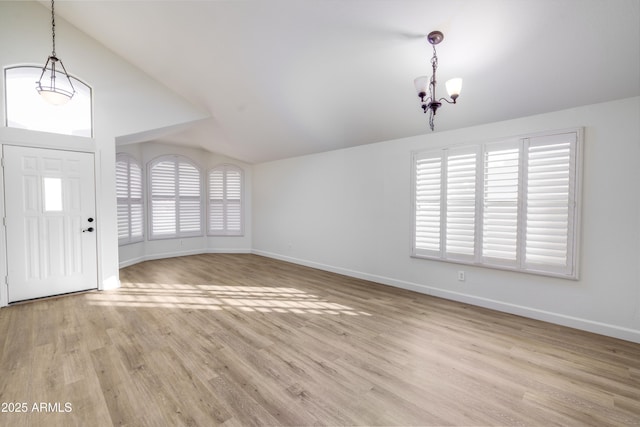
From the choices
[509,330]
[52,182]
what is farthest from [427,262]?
[52,182]

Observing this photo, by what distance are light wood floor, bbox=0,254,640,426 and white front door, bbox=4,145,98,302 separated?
1.13 ft

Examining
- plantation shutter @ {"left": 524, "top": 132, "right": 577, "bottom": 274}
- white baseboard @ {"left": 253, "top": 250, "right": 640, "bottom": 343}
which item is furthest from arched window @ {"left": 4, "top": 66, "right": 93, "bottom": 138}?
plantation shutter @ {"left": 524, "top": 132, "right": 577, "bottom": 274}

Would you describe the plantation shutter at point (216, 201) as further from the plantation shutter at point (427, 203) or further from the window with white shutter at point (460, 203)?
the window with white shutter at point (460, 203)

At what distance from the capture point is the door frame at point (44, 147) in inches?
137

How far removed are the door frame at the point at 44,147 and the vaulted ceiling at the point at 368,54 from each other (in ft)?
4.99

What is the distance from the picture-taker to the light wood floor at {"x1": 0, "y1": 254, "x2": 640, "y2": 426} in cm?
176

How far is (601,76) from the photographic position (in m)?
2.58

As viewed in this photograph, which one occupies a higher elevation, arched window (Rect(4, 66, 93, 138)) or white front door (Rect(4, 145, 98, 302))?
arched window (Rect(4, 66, 93, 138))

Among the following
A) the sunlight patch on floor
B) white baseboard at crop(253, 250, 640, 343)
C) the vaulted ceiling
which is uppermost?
the vaulted ceiling

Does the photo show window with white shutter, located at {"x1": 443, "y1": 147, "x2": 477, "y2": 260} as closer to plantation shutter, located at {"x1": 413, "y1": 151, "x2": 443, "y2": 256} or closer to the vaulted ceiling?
plantation shutter, located at {"x1": 413, "y1": 151, "x2": 443, "y2": 256}

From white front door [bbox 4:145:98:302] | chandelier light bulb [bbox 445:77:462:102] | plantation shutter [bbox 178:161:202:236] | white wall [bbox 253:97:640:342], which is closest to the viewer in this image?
chandelier light bulb [bbox 445:77:462:102]

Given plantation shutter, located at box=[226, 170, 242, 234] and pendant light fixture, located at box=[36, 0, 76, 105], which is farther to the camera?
plantation shutter, located at box=[226, 170, 242, 234]

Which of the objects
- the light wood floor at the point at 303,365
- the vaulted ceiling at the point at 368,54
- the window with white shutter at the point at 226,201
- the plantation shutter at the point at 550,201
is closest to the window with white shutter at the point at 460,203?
the vaulted ceiling at the point at 368,54

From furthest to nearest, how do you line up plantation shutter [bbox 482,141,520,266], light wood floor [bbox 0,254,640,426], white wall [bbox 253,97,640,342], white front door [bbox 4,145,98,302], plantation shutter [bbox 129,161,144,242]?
plantation shutter [bbox 129,161,144,242] < white front door [bbox 4,145,98,302] < plantation shutter [bbox 482,141,520,266] < white wall [bbox 253,97,640,342] < light wood floor [bbox 0,254,640,426]
